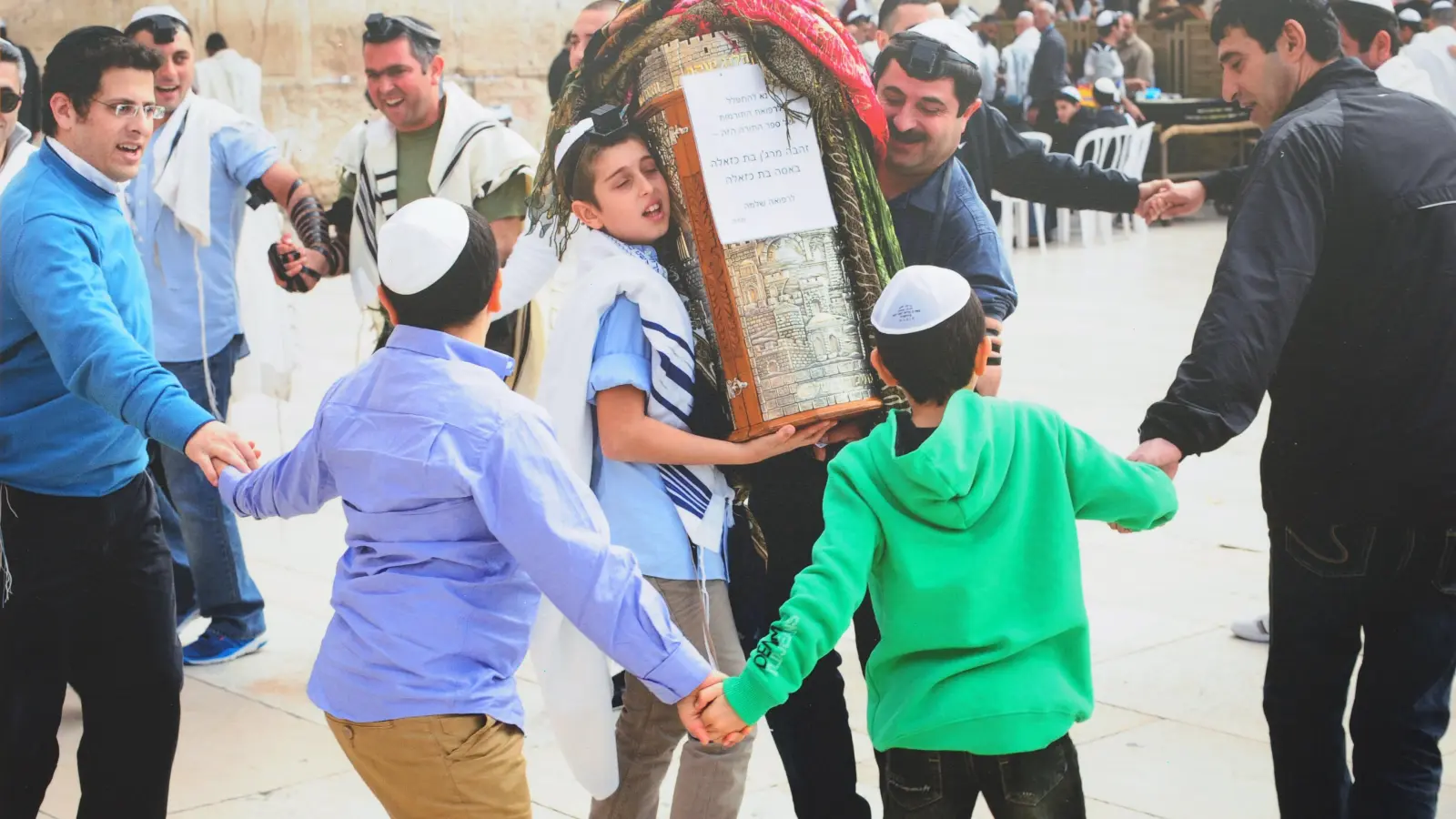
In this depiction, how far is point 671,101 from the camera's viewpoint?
3.02m

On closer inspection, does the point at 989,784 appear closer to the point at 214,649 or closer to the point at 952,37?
the point at 952,37

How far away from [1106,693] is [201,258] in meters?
3.16

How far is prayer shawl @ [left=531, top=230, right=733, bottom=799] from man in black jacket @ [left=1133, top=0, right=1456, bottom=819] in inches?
35.5

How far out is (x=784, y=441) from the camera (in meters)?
3.06

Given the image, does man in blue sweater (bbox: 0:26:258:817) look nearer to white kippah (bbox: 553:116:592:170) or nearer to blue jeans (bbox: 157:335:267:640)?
white kippah (bbox: 553:116:592:170)

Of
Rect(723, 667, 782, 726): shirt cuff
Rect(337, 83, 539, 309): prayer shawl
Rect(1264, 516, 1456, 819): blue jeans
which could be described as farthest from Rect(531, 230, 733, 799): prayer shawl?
Rect(337, 83, 539, 309): prayer shawl

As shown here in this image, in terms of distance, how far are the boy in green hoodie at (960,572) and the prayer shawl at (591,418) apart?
1.75 ft

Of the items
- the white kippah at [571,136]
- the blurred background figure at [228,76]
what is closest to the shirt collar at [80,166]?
the white kippah at [571,136]

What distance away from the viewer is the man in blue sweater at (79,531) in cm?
333

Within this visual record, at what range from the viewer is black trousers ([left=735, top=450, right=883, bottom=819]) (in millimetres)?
3320

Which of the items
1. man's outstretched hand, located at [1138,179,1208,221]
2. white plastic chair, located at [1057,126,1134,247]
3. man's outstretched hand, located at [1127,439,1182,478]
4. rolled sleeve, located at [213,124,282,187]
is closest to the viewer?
man's outstretched hand, located at [1127,439,1182,478]

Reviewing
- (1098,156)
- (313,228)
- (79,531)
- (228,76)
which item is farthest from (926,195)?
(1098,156)

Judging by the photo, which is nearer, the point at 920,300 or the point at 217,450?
the point at 920,300

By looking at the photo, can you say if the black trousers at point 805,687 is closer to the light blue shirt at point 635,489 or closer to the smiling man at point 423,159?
the light blue shirt at point 635,489
